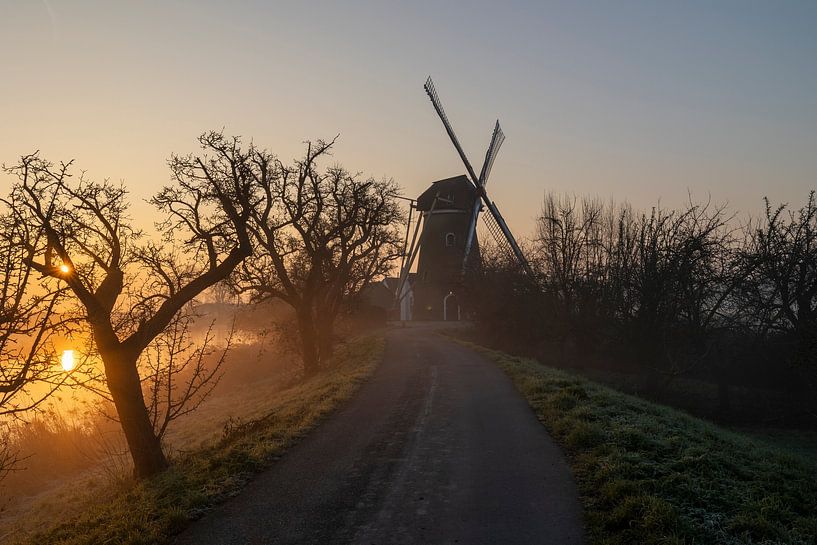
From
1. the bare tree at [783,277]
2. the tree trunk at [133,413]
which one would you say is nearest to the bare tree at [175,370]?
the tree trunk at [133,413]

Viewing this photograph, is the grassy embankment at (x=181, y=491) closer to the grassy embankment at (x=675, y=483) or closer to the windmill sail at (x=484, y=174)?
the grassy embankment at (x=675, y=483)

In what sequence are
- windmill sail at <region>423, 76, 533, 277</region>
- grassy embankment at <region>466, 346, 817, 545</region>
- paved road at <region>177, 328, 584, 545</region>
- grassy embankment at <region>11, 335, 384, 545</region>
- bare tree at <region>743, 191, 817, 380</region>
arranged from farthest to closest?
windmill sail at <region>423, 76, 533, 277</region>
bare tree at <region>743, 191, 817, 380</region>
grassy embankment at <region>11, 335, 384, 545</region>
paved road at <region>177, 328, 584, 545</region>
grassy embankment at <region>466, 346, 817, 545</region>

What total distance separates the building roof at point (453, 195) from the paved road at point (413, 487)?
45.5 m

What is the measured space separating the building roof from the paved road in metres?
45.5

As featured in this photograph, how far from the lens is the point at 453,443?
1224 centimetres

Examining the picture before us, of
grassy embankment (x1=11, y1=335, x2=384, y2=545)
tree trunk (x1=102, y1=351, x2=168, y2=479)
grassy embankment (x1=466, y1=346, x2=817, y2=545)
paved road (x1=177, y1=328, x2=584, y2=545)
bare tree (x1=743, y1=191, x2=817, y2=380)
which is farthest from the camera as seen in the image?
bare tree (x1=743, y1=191, x2=817, y2=380)

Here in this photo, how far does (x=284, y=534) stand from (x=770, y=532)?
630cm

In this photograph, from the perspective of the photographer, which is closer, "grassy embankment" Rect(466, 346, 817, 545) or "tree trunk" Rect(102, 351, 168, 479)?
"grassy embankment" Rect(466, 346, 817, 545)

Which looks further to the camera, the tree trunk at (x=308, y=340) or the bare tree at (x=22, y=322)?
the tree trunk at (x=308, y=340)

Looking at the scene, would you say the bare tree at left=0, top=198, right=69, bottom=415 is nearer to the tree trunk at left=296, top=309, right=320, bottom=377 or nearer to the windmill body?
the tree trunk at left=296, top=309, right=320, bottom=377

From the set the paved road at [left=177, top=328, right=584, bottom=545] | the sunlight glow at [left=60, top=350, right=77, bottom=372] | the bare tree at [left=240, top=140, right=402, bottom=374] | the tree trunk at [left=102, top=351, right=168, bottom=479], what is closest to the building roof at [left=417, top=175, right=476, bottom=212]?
the bare tree at [left=240, top=140, right=402, bottom=374]

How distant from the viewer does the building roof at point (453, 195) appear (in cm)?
6025

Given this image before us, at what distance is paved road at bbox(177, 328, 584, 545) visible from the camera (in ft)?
25.2

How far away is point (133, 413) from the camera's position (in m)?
12.8
